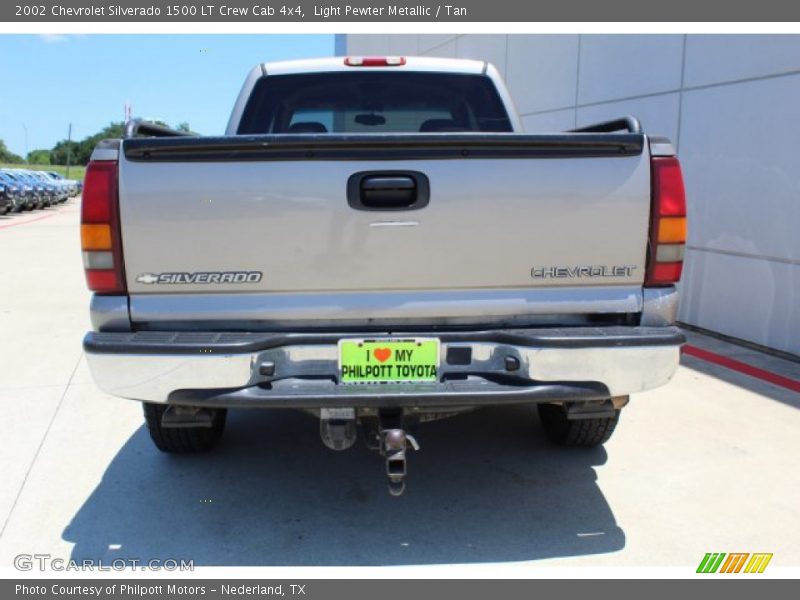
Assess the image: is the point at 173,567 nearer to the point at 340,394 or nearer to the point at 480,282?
the point at 340,394

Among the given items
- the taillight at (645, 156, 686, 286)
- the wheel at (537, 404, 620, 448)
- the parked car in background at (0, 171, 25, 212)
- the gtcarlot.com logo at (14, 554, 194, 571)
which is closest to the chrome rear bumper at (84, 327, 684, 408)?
the taillight at (645, 156, 686, 286)

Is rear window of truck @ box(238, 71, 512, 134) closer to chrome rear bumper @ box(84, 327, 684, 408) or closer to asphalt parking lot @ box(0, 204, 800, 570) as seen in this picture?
asphalt parking lot @ box(0, 204, 800, 570)

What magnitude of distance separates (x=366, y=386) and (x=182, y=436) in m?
1.53

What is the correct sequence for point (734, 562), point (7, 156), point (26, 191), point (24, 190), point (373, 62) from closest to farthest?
point (734, 562)
point (373, 62)
point (24, 190)
point (26, 191)
point (7, 156)

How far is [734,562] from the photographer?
Answer: 2.94 m

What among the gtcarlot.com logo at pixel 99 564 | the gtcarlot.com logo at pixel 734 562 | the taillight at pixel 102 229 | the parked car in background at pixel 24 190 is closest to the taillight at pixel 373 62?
the taillight at pixel 102 229

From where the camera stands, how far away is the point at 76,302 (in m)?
8.63

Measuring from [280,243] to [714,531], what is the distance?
7.50 feet

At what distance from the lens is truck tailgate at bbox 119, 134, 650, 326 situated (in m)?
2.68

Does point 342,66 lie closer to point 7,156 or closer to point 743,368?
point 743,368

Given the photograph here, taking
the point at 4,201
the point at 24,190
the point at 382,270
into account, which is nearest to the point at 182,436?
the point at 382,270

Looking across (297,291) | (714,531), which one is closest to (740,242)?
(714,531)

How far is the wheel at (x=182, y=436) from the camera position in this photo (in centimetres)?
359

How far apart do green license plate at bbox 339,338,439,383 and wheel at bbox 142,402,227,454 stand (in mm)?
1181
